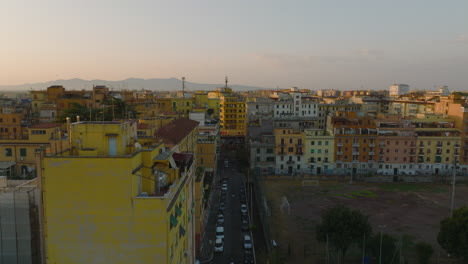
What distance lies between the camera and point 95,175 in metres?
13.9

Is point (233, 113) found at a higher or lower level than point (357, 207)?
higher

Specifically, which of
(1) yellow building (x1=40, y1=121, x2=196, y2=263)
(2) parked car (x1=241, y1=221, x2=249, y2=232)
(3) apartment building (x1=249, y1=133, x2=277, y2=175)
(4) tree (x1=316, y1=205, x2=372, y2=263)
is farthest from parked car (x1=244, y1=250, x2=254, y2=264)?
(3) apartment building (x1=249, y1=133, x2=277, y2=175)

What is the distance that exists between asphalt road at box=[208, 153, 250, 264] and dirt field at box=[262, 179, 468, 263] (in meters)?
3.47

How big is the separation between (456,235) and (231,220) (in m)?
20.7

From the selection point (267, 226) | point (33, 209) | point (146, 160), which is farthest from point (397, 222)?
point (33, 209)

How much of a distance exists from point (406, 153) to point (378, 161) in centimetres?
465

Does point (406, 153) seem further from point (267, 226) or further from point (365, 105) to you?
point (365, 105)

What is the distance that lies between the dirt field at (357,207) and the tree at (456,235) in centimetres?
423

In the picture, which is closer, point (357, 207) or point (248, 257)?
point (248, 257)

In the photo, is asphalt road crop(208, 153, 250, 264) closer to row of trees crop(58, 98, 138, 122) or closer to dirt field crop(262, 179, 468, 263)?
dirt field crop(262, 179, 468, 263)

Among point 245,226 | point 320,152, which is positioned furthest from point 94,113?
point 320,152

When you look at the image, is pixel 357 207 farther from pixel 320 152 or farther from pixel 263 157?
pixel 263 157

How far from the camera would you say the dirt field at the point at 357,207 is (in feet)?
111

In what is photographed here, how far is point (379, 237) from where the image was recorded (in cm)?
2814
